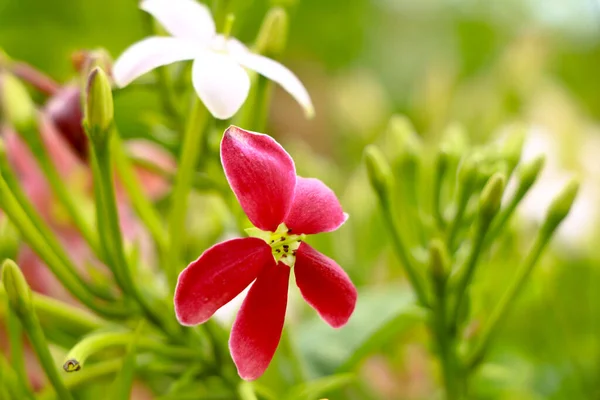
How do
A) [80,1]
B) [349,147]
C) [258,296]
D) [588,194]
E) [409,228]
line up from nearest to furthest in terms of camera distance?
[258,296]
[409,228]
[588,194]
[349,147]
[80,1]

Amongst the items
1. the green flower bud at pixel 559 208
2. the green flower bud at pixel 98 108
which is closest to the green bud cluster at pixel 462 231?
the green flower bud at pixel 559 208

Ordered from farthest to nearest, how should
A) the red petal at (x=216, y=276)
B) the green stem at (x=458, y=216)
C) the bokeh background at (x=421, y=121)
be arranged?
the bokeh background at (x=421, y=121), the green stem at (x=458, y=216), the red petal at (x=216, y=276)

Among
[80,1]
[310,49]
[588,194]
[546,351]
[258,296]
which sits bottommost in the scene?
[258,296]

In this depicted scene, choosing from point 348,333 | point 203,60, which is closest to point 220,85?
point 203,60

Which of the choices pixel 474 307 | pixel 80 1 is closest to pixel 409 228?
pixel 474 307

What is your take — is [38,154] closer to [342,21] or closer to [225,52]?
[225,52]

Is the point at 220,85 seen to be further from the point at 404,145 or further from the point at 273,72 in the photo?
the point at 404,145

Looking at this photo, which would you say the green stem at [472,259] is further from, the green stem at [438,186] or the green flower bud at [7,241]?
the green flower bud at [7,241]

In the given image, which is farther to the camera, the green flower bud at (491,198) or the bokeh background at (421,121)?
the bokeh background at (421,121)
